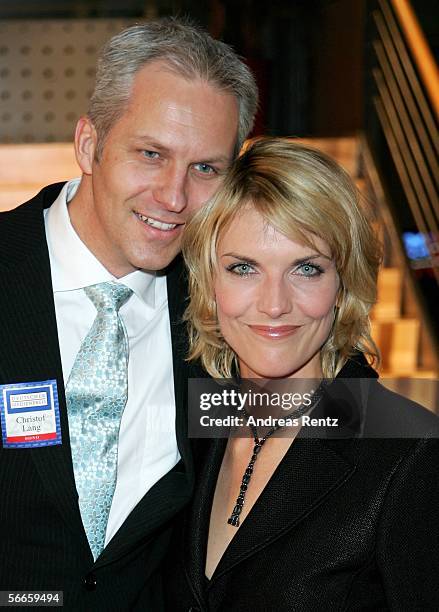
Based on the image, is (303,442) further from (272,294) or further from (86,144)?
(86,144)

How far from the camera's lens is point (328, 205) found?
6.02 feet

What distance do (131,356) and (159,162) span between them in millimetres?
482

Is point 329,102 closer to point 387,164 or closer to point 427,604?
point 387,164

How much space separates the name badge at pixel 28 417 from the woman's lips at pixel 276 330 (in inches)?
18.9

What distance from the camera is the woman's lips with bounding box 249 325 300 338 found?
6.15 ft

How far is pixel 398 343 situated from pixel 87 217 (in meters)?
2.64

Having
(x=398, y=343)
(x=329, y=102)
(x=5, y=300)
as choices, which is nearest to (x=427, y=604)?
(x=5, y=300)

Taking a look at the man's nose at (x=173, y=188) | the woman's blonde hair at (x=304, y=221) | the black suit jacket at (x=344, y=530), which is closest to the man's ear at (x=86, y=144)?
the man's nose at (x=173, y=188)

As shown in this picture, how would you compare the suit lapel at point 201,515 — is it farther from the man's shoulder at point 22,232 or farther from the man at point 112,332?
the man's shoulder at point 22,232

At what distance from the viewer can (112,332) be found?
6.73ft

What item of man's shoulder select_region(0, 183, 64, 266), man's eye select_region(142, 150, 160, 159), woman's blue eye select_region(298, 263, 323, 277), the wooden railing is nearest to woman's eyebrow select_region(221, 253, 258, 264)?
woman's blue eye select_region(298, 263, 323, 277)

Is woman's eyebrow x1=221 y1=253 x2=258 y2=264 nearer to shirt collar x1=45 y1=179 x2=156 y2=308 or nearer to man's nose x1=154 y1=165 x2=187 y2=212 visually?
man's nose x1=154 y1=165 x2=187 y2=212

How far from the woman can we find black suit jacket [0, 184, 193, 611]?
0.09 meters

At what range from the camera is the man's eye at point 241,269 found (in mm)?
1896
